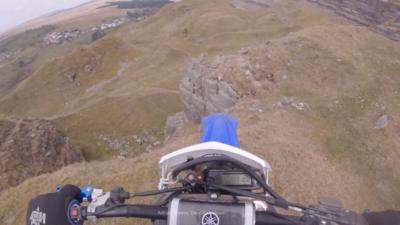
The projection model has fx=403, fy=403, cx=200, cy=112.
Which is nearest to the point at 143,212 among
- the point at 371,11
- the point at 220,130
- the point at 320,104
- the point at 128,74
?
the point at 220,130

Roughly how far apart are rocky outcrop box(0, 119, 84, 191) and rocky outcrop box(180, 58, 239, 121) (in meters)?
9.71

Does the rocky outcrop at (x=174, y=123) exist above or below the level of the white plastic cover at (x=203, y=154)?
above

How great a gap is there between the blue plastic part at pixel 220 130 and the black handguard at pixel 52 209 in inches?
118

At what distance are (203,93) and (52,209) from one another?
89.5 feet

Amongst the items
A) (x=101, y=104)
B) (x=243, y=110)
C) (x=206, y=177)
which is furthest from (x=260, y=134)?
(x=101, y=104)

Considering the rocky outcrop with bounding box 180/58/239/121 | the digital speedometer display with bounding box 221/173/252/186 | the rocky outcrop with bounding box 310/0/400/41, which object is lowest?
the digital speedometer display with bounding box 221/173/252/186

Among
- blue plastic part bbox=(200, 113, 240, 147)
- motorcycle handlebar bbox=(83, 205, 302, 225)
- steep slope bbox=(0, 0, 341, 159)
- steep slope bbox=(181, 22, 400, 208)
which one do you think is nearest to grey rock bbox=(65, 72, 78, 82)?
steep slope bbox=(0, 0, 341, 159)

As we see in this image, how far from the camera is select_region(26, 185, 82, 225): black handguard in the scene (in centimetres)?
381

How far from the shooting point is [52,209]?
383cm

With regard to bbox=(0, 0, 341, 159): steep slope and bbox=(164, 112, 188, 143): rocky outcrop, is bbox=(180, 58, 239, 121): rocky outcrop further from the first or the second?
bbox=(0, 0, 341, 159): steep slope

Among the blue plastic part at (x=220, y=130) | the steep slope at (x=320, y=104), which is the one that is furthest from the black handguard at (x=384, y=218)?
the steep slope at (x=320, y=104)

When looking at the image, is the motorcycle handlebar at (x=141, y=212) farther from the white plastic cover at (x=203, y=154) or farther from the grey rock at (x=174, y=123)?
the grey rock at (x=174, y=123)

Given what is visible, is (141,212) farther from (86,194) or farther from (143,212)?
(86,194)

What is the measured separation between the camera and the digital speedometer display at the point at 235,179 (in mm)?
4457
